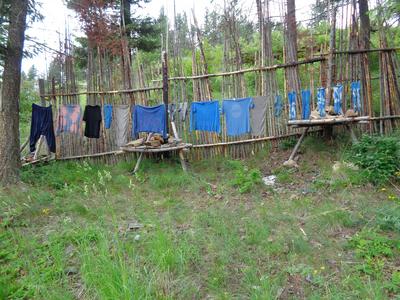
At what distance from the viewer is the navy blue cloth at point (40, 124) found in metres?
7.19

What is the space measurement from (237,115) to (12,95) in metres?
4.28

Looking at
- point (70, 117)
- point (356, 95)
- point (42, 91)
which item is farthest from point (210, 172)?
point (42, 91)

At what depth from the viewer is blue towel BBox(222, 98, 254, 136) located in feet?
21.8

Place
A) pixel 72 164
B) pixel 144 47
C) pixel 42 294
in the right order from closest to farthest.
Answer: pixel 42 294 < pixel 72 164 < pixel 144 47

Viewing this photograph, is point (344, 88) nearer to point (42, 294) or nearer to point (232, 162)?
point (232, 162)

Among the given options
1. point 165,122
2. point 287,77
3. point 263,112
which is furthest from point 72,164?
point 287,77

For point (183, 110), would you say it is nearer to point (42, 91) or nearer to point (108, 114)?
point (108, 114)

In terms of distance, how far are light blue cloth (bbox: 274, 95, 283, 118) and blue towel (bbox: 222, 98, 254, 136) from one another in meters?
0.51

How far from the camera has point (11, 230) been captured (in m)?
3.66

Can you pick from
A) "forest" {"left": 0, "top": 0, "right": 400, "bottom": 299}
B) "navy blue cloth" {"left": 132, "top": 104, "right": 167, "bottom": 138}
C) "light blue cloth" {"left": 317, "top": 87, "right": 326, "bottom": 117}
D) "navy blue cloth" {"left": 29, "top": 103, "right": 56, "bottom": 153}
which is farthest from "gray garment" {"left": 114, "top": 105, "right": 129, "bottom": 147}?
"light blue cloth" {"left": 317, "top": 87, "right": 326, "bottom": 117}

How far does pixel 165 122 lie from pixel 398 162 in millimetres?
4266

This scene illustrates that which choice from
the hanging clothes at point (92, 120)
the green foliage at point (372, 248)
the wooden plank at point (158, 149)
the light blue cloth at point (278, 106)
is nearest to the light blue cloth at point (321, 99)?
the light blue cloth at point (278, 106)

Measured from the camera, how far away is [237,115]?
22.0 ft

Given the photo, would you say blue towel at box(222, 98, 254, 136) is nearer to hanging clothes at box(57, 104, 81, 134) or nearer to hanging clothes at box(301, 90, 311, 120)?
hanging clothes at box(301, 90, 311, 120)
